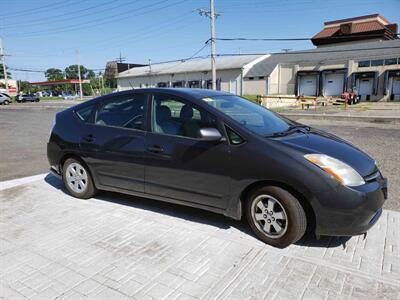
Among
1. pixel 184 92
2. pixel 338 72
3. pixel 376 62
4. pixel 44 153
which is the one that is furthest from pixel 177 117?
pixel 338 72

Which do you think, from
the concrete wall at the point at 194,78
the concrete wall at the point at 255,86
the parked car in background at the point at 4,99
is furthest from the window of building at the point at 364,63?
the parked car in background at the point at 4,99

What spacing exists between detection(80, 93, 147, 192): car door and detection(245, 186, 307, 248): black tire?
4.88ft

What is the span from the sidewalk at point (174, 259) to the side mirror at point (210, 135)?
109cm

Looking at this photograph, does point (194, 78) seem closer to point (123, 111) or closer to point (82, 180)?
point (82, 180)

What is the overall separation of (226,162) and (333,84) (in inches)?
1568

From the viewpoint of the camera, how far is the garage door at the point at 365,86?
1438 inches

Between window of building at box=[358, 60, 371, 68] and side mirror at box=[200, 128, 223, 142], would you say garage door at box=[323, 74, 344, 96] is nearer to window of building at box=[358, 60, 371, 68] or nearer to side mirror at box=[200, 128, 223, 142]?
window of building at box=[358, 60, 371, 68]

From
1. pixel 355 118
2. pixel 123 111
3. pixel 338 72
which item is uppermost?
pixel 338 72

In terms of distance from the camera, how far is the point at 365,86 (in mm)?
37031

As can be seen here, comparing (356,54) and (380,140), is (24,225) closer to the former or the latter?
(380,140)

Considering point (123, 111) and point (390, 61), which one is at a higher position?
point (390, 61)

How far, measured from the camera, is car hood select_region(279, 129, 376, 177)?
330cm

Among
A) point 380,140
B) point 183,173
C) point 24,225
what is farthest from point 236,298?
point 380,140

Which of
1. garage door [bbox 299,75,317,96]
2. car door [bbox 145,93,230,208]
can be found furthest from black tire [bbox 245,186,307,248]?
garage door [bbox 299,75,317,96]
